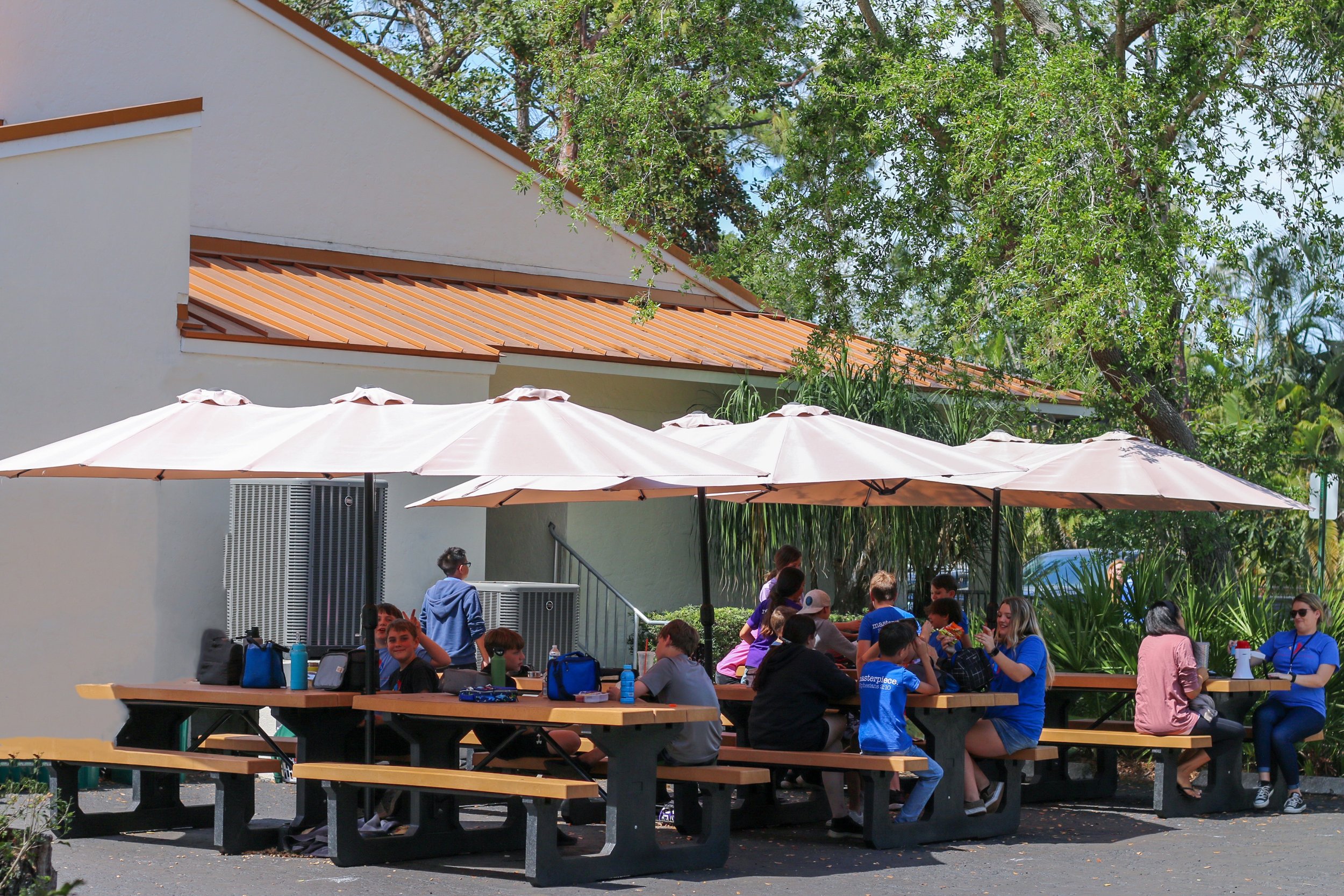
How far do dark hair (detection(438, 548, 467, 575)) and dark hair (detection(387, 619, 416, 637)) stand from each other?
2.30 metres

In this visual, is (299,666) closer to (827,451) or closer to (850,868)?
(850,868)

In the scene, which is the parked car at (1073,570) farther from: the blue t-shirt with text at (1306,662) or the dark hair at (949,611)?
the dark hair at (949,611)

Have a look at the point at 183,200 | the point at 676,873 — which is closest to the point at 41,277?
the point at 183,200

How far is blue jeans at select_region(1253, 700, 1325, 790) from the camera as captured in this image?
34.2 feet

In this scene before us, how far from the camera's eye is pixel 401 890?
24.0 ft

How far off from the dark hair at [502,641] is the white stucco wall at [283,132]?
25.7 feet

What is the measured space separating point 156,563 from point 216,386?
1.42 meters

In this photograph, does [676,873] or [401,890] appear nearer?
[401,890]

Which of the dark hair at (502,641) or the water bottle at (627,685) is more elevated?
the dark hair at (502,641)

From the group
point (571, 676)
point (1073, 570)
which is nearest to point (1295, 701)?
point (1073, 570)

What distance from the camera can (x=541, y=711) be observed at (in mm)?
7746

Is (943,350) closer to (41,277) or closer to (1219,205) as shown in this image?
(1219,205)

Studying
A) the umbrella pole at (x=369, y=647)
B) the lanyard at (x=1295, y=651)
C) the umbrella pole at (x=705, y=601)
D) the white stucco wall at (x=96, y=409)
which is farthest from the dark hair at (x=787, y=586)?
the white stucco wall at (x=96, y=409)

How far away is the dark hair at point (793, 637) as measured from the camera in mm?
8828
